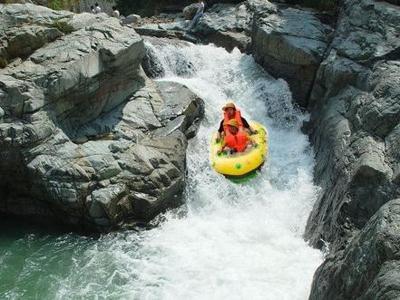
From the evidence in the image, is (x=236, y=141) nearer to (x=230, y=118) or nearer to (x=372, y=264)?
(x=230, y=118)

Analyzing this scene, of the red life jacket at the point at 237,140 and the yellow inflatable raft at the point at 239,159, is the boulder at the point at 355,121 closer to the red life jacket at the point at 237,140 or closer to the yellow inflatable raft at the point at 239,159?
the yellow inflatable raft at the point at 239,159

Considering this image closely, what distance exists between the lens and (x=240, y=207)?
10.6m

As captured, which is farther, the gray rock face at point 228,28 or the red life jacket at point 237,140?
the gray rock face at point 228,28

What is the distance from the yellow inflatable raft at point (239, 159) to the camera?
11.0 m

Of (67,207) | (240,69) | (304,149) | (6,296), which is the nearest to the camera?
(6,296)

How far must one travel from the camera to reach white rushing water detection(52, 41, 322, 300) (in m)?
8.14

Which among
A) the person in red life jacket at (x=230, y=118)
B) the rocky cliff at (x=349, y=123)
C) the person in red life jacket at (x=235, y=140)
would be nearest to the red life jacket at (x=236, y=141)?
the person in red life jacket at (x=235, y=140)

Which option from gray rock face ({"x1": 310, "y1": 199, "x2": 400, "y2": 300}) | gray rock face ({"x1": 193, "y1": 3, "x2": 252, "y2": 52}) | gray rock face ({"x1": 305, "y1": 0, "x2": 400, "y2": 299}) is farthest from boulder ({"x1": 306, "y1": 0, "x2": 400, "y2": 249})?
gray rock face ({"x1": 193, "y1": 3, "x2": 252, "y2": 52})

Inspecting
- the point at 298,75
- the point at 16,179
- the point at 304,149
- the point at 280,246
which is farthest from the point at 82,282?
the point at 298,75

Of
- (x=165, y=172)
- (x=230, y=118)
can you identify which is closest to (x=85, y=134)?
(x=165, y=172)

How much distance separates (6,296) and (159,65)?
825 centimetres

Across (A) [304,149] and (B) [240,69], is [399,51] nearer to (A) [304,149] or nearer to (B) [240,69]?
(A) [304,149]

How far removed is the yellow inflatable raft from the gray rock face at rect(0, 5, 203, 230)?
2.59 feet

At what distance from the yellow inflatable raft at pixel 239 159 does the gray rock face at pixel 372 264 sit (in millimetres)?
4844
